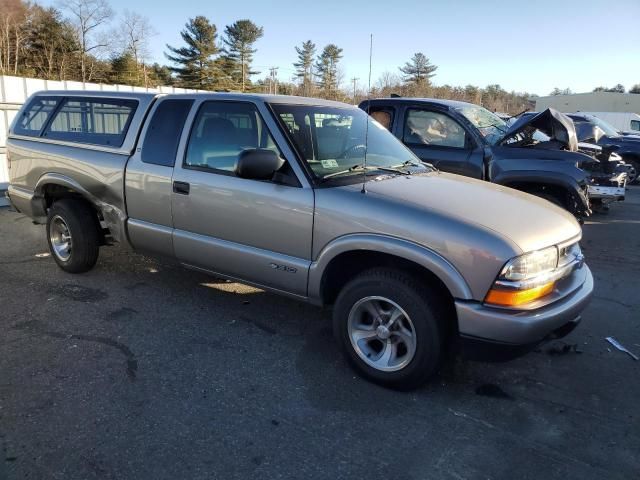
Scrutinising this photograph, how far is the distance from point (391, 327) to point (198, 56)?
2353 inches

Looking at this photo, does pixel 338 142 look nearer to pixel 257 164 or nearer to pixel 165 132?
pixel 257 164

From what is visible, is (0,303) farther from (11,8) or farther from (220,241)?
(11,8)

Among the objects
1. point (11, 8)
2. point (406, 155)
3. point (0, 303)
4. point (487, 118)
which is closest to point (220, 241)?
point (406, 155)

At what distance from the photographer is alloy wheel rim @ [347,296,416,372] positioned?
315 centimetres

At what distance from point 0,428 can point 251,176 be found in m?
2.11

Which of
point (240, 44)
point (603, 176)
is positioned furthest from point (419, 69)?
point (603, 176)

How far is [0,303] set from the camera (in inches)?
174

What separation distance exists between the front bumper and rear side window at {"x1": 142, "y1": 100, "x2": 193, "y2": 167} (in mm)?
2689

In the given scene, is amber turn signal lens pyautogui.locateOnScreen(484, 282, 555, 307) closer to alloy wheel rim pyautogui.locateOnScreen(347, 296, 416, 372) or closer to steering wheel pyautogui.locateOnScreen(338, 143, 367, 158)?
alloy wheel rim pyautogui.locateOnScreen(347, 296, 416, 372)

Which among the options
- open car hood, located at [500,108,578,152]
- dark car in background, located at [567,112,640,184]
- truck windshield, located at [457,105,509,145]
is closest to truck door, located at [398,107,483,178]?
truck windshield, located at [457,105,509,145]

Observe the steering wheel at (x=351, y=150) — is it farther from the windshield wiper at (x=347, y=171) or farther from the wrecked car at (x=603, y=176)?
the wrecked car at (x=603, y=176)

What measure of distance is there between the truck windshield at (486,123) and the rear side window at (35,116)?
5.21 m

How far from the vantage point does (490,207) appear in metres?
3.25

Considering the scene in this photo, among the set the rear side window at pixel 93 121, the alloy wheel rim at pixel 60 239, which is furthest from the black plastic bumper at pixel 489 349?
the alloy wheel rim at pixel 60 239
